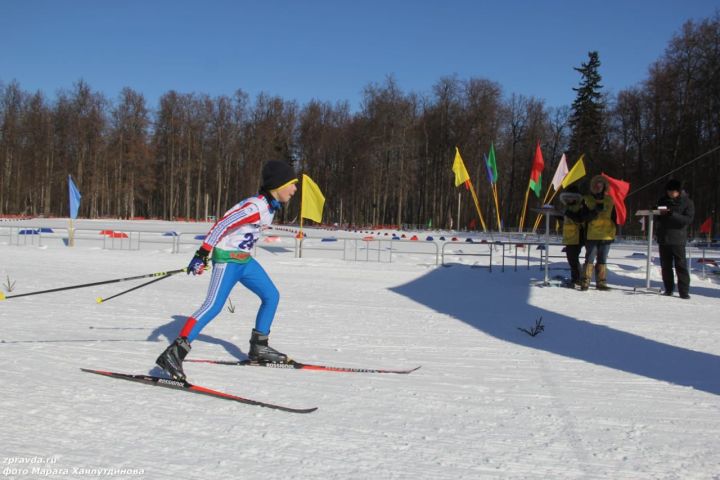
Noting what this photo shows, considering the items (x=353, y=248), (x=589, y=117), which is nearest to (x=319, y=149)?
(x=589, y=117)

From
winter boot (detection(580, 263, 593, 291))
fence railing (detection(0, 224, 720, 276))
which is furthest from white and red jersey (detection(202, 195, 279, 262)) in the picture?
fence railing (detection(0, 224, 720, 276))

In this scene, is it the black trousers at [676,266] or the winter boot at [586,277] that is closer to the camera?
the black trousers at [676,266]

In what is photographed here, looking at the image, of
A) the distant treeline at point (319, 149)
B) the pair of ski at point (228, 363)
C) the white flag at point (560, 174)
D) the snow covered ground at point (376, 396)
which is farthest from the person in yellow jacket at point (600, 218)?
the distant treeline at point (319, 149)

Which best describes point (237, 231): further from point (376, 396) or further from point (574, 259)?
point (574, 259)

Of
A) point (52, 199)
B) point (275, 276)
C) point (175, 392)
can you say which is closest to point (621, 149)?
point (275, 276)

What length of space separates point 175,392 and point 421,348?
9.16ft

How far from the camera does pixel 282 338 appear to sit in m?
6.30

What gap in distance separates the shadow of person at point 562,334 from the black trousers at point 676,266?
3.61 feet

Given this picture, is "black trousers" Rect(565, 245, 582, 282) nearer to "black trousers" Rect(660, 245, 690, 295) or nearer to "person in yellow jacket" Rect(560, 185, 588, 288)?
"person in yellow jacket" Rect(560, 185, 588, 288)

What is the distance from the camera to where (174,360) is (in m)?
4.26

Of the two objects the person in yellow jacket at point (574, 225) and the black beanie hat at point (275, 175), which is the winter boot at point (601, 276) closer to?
the person in yellow jacket at point (574, 225)

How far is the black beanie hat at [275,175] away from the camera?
186 inches

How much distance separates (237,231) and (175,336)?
2229 millimetres

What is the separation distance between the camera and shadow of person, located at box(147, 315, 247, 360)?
5552 mm
